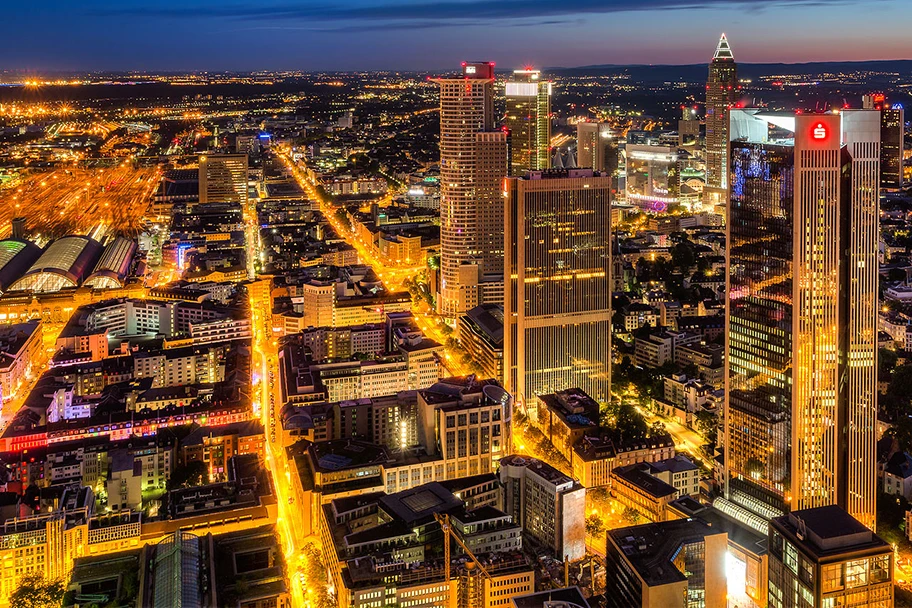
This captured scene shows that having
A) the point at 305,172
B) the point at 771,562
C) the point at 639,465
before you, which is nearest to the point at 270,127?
the point at 305,172

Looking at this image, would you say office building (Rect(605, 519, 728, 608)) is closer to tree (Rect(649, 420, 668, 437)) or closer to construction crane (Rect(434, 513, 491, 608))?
construction crane (Rect(434, 513, 491, 608))

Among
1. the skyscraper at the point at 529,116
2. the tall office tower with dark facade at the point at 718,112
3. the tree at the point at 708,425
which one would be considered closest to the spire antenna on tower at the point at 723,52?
the tall office tower with dark facade at the point at 718,112

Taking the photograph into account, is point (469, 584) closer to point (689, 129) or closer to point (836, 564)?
point (836, 564)

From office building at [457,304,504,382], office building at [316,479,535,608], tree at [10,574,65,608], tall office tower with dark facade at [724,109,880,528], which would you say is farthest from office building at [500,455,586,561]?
tree at [10,574,65,608]

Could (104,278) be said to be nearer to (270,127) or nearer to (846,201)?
(846,201)

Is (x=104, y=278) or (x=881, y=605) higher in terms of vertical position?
(x=104, y=278)

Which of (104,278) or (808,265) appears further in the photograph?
(104,278)

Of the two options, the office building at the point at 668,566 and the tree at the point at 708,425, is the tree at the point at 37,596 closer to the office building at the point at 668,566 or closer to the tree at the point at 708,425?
the office building at the point at 668,566
